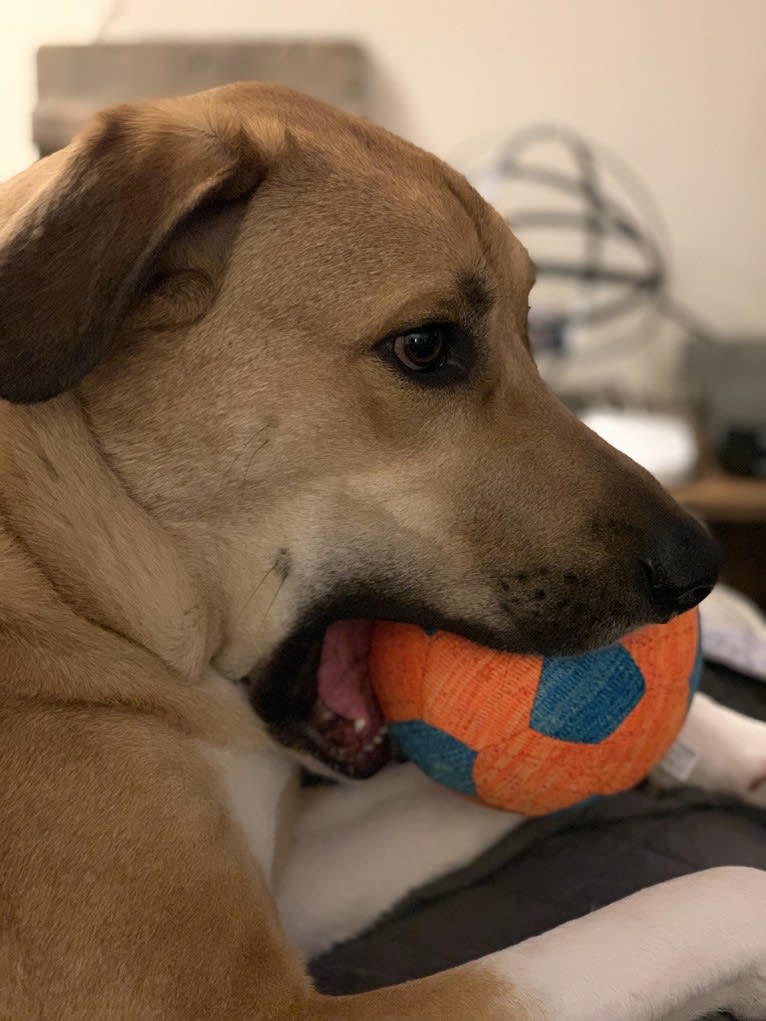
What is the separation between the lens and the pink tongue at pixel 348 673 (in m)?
1.20

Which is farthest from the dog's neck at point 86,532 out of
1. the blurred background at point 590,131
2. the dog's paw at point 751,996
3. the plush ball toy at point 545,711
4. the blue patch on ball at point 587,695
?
the blurred background at point 590,131

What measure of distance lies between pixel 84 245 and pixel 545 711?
629mm

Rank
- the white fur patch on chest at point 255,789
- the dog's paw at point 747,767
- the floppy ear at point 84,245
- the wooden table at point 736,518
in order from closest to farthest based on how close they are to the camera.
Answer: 1. the floppy ear at point 84,245
2. the white fur patch on chest at point 255,789
3. the dog's paw at point 747,767
4. the wooden table at point 736,518

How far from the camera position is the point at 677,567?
3.25 feet

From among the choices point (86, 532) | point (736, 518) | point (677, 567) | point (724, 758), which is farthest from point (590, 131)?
point (86, 532)

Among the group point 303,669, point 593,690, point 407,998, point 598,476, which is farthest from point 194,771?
point 598,476

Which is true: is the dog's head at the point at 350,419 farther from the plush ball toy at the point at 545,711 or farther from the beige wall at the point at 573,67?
the beige wall at the point at 573,67

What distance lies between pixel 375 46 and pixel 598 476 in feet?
6.87

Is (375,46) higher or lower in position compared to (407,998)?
higher

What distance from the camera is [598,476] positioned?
106 cm

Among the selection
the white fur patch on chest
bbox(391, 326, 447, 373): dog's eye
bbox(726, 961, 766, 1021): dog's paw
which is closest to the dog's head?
bbox(391, 326, 447, 373): dog's eye

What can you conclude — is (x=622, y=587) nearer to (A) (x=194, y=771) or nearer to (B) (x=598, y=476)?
(B) (x=598, y=476)

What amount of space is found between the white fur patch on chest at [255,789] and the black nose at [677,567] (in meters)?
0.50

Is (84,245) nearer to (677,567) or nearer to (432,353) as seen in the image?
(432,353)
